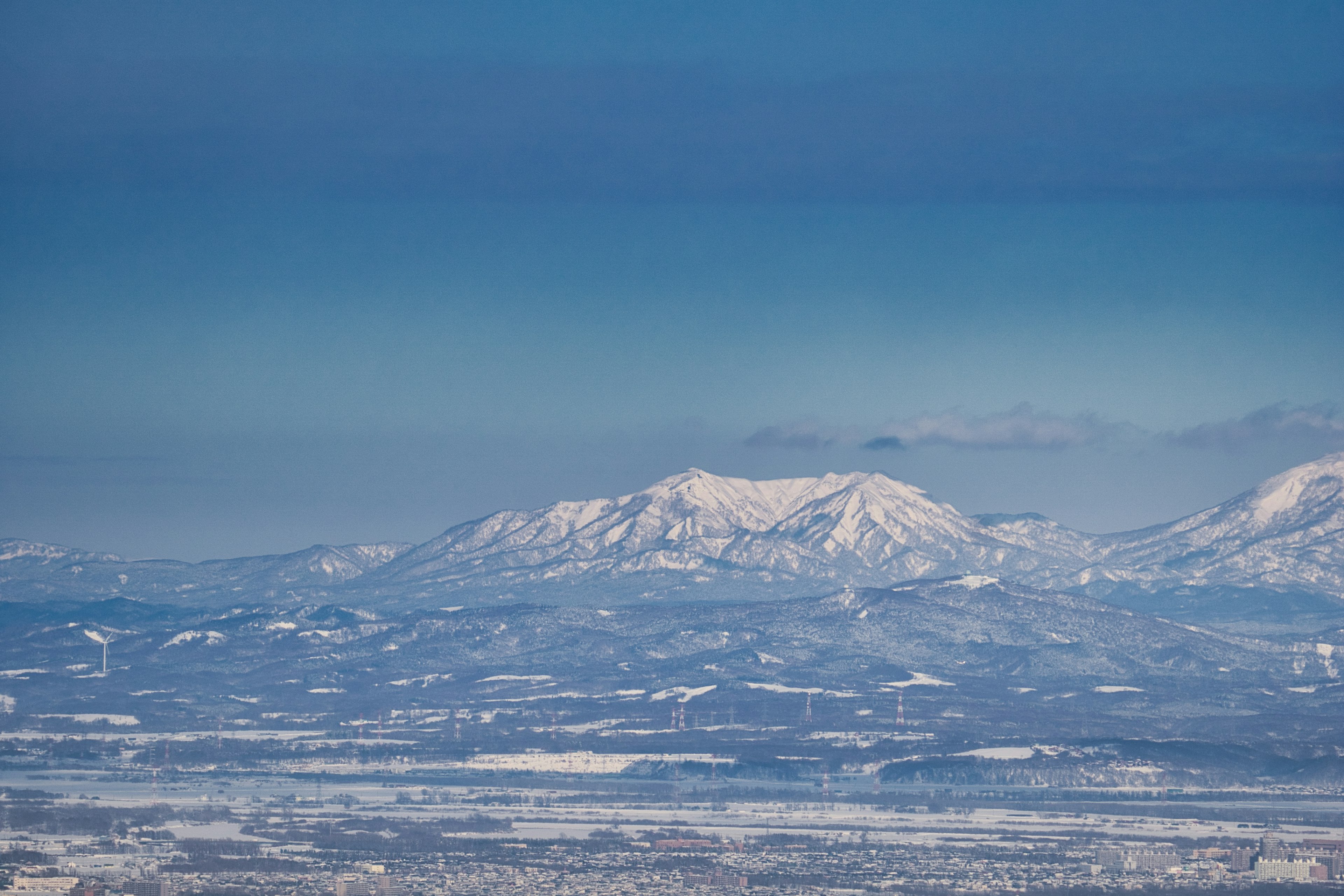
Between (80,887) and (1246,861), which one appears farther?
(1246,861)

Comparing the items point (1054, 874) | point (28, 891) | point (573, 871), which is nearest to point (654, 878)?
point (573, 871)

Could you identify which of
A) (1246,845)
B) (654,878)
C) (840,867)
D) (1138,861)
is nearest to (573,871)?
(654,878)

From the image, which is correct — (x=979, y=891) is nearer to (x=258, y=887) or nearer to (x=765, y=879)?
(x=765, y=879)

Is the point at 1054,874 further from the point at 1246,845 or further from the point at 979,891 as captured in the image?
the point at 1246,845

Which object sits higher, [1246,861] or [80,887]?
[80,887]

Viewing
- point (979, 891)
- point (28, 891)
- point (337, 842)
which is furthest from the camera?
point (337, 842)

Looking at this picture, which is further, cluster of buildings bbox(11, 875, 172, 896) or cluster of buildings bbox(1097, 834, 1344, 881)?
cluster of buildings bbox(1097, 834, 1344, 881)

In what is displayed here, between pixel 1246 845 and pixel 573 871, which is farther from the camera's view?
pixel 1246 845

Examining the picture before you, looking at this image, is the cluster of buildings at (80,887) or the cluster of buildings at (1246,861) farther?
the cluster of buildings at (1246,861)

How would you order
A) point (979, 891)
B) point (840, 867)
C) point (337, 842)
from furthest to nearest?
point (337, 842), point (840, 867), point (979, 891)
